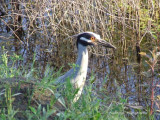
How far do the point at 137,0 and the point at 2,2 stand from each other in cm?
363

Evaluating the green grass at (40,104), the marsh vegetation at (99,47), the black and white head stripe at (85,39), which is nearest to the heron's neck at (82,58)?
the black and white head stripe at (85,39)

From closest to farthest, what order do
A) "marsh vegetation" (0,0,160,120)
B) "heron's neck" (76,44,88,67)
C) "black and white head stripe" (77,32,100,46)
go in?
"heron's neck" (76,44,88,67) < "black and white head stripe" (77,32,100,46) < "marsh vegetation" (0,0,160,120)

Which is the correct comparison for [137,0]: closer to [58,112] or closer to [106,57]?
[106,57]

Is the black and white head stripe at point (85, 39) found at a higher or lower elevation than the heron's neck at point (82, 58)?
higher

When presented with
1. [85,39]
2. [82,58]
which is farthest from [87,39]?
[82,58]

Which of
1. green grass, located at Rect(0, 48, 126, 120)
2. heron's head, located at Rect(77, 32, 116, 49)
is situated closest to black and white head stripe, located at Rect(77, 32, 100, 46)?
heron's head, located at Rect(77, 32, 116, 49)

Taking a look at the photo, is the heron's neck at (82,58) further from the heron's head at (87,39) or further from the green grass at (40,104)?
the green grass at (40,104)

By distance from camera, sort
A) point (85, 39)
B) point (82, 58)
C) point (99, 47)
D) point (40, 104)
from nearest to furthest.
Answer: point (40, 104)
point (82, 58)
point (85, 39)
point (99, 47)

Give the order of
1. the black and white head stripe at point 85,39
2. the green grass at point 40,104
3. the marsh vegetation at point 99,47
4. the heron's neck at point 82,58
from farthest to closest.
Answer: the marsh vegetation at point 99,47, the black and white head stripe at point 85,39, the heron's neck at point 82,58, the green grass at point 40,104

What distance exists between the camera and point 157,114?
187 inches

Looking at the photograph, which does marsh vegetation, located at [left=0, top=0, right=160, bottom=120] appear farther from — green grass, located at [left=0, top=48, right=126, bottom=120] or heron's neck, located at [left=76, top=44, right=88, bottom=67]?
green grass, located at [left=0, top=48, right=126, bottom=120]

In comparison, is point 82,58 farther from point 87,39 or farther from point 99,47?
point 99,47

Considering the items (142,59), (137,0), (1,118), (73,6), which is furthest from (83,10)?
(1,118)

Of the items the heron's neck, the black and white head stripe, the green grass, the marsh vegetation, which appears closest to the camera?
the green grass
